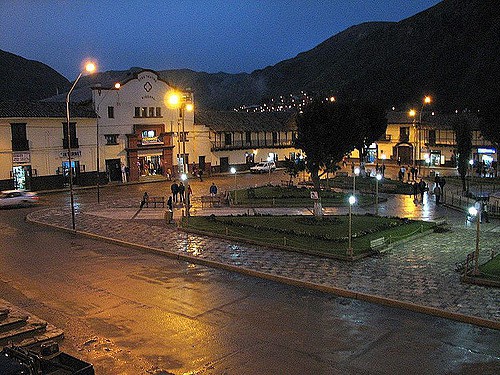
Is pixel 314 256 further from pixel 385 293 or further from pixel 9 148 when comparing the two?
pixel 9 148

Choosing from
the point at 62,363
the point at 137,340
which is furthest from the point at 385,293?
the point at 62,363

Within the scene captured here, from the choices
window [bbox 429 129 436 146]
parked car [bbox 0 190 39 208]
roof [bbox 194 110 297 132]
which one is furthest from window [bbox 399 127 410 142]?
parked car [bbox 0 190 39 208]

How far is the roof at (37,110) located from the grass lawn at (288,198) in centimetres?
1890

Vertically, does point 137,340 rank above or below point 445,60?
below

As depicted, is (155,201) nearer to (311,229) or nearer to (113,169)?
(311,229)

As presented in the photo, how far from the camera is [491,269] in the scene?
1742 cm

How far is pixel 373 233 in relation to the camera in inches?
934

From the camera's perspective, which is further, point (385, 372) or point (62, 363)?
point (385, 372)

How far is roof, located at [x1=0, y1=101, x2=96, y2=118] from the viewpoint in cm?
4359

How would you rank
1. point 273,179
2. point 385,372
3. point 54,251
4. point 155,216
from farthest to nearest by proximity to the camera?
1. point 273,179
2. point 155,216
3. point 54,251
4. point 385,372

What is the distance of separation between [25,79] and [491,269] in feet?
479

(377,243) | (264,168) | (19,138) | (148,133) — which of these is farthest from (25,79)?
(377,243)

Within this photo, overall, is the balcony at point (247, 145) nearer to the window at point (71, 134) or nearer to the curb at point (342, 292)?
the window at point (71, 134)

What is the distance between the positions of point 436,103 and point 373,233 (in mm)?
94373
